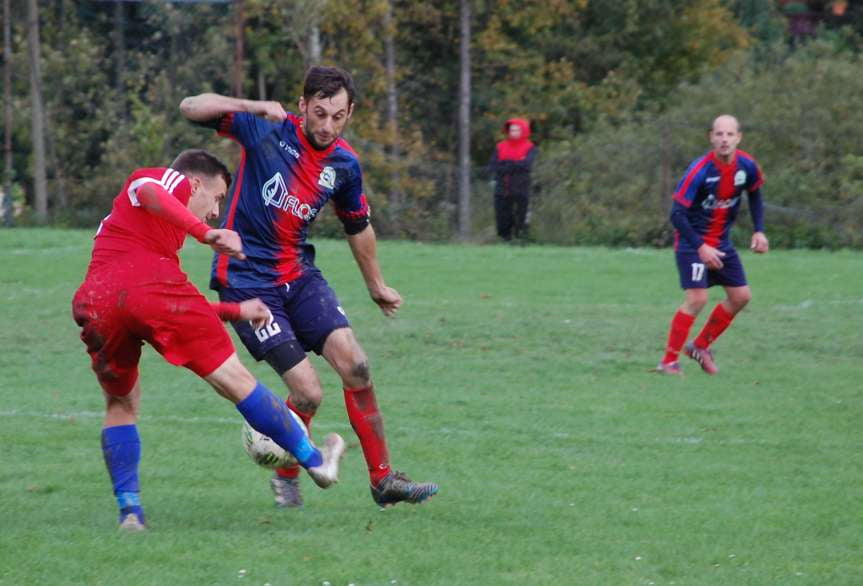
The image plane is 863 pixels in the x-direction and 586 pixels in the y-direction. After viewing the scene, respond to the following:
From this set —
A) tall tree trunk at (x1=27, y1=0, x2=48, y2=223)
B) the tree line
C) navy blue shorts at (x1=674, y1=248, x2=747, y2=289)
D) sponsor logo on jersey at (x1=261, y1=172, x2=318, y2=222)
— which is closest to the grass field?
navy blue shorts at (x1=674, y1=248, x2=747, y2=289)

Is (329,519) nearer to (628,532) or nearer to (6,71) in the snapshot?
(628,532)

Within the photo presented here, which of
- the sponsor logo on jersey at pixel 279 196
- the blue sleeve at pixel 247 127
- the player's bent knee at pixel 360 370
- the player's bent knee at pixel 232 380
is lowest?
the player's bent knee at pixel 360 370

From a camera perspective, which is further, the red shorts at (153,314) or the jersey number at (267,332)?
the jersey number at (267,332)

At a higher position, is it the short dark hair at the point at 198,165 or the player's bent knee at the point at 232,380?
the short dark hair at the point at 198,165

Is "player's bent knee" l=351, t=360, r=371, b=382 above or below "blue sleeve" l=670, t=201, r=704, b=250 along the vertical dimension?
below

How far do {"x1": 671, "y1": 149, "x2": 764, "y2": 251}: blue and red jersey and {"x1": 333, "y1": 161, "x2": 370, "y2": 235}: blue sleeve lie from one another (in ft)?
15.2

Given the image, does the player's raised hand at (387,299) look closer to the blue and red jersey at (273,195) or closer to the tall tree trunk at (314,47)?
the blue and red jersey at (273,195)

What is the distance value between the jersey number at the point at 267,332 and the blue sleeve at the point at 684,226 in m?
5.22

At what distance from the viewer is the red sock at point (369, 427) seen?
6.22m

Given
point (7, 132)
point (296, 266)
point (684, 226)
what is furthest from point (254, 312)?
point (7, 132)

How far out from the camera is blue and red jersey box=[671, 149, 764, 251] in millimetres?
10633

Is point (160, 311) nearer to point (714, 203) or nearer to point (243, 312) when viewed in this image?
point (243, 312)

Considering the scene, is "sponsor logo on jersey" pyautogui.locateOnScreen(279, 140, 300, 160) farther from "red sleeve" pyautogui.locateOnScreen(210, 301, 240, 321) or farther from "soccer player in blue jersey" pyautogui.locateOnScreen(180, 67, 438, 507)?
"red sleeve" pyautogui.locateOnScreen(210, 301, 240, 321)

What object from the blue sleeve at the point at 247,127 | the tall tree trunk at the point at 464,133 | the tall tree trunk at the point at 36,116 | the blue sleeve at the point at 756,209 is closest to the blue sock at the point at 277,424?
the blue sleeve at the point at 247,127
